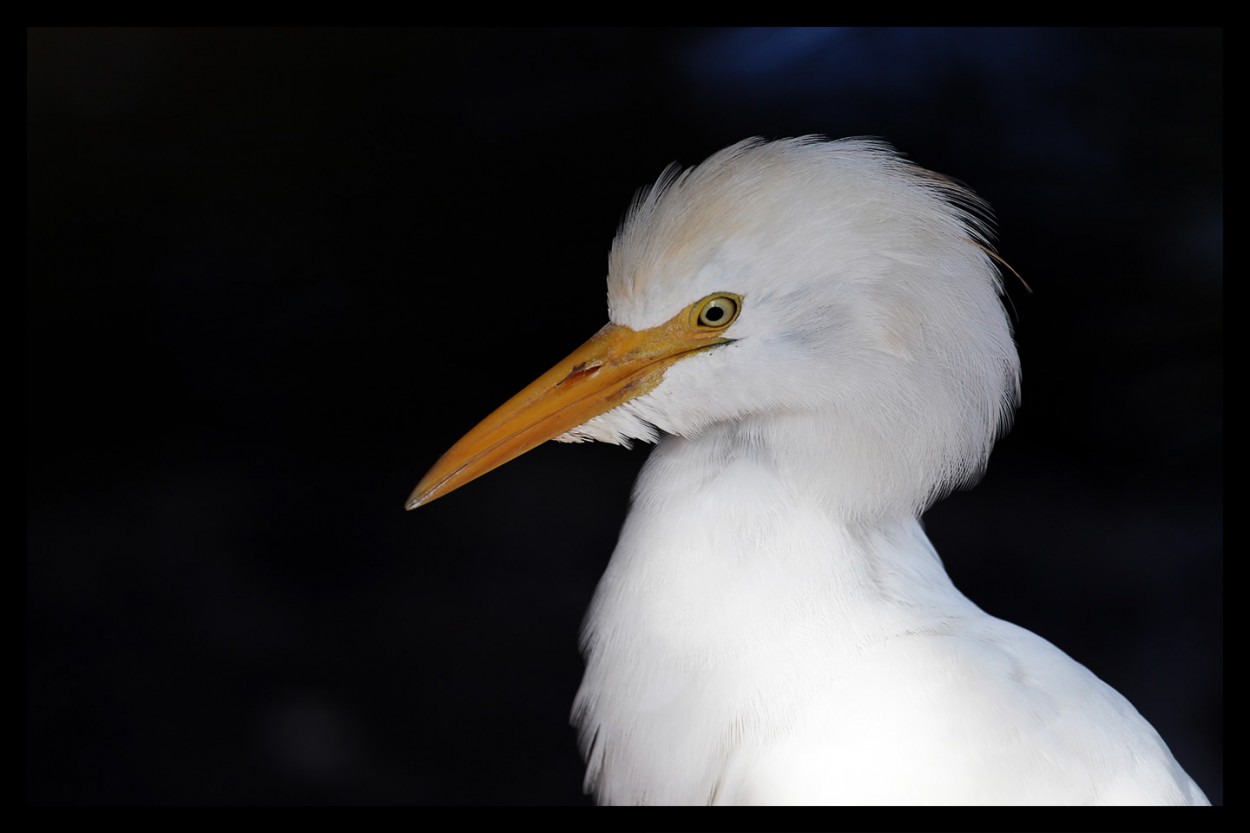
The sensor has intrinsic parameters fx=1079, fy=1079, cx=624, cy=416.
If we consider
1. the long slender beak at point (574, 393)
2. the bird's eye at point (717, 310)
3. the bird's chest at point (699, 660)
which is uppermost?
the bird's eye at point (717, 310)

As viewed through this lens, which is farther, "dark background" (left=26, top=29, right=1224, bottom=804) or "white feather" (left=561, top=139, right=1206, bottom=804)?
"dark background" (left=26, top=29, right=1224, bottom=804)

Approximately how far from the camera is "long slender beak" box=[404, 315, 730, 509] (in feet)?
3.67

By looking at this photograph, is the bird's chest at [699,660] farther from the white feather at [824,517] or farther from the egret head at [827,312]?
the egret head at [827,312]

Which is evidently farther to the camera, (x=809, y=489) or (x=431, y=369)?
(x=431, y=369)

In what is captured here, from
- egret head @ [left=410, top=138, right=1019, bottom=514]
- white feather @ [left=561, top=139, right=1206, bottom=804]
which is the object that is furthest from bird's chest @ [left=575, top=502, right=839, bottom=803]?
egret head @ [left=410, top=138, right=1019, bottom=514]

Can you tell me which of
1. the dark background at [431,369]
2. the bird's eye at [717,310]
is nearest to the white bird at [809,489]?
the bird's eye at [717,310]

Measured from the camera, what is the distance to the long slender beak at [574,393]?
112 cm

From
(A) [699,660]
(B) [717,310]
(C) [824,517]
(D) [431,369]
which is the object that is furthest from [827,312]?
(D) [431,369]

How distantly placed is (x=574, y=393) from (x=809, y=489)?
0.27 m

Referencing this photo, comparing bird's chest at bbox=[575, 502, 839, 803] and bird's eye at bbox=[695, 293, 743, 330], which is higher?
bird's eye at bbox=[695, 293, 743, 330]

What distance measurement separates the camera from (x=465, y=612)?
2055 millimetres

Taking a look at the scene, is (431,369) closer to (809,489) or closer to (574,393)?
(574,393)

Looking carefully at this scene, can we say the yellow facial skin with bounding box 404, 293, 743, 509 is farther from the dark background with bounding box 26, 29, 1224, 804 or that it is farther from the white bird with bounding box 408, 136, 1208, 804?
the dark background with bounding box 26, 29, 1224, 804

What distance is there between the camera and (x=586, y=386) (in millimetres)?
1153
